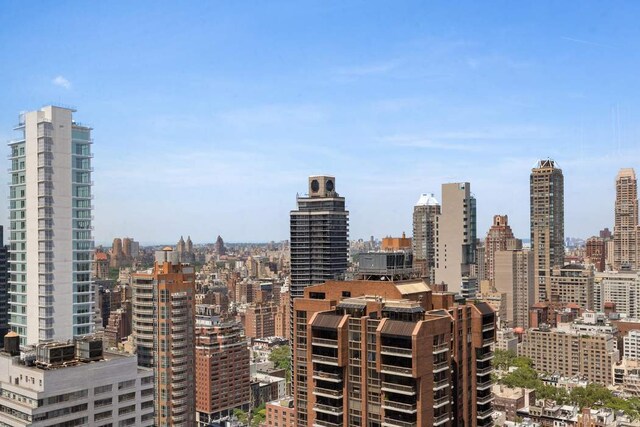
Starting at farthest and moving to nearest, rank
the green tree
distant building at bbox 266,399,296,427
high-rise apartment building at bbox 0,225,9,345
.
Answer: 1. the green tree
2. high-rise apartment building at bbox 0,225,9,345
3. distant building at bbox 266,399,296,427

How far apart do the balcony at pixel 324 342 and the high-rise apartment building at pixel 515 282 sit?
126 feet

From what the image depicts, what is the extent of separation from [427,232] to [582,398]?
22.6 metres

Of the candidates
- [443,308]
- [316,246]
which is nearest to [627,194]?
[316,246]

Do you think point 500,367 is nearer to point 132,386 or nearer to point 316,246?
point 316,246

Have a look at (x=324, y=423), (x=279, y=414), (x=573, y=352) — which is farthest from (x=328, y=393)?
(x=573, y=352)

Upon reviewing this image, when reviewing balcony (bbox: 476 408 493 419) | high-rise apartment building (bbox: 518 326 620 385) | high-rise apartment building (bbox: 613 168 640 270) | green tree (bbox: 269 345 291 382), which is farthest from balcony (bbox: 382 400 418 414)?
high-rise apartment building (bbox: 613 168 640 270)

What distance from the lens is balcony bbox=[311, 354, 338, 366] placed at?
32.5 ft

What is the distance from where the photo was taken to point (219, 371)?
26922 millimetres

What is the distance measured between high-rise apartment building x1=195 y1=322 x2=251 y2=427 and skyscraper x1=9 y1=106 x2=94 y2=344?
1111cm

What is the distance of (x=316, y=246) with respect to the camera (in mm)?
28078

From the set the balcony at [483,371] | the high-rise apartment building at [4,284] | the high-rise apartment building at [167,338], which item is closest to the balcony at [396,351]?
the balcony at [483,371]

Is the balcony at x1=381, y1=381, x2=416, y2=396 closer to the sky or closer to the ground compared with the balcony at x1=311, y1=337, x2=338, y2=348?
closer to the ground

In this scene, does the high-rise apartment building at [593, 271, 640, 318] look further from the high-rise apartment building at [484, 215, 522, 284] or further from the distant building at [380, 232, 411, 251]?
the distant building at [380, 232, 411, 251]

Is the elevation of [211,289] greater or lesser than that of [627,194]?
lesser
